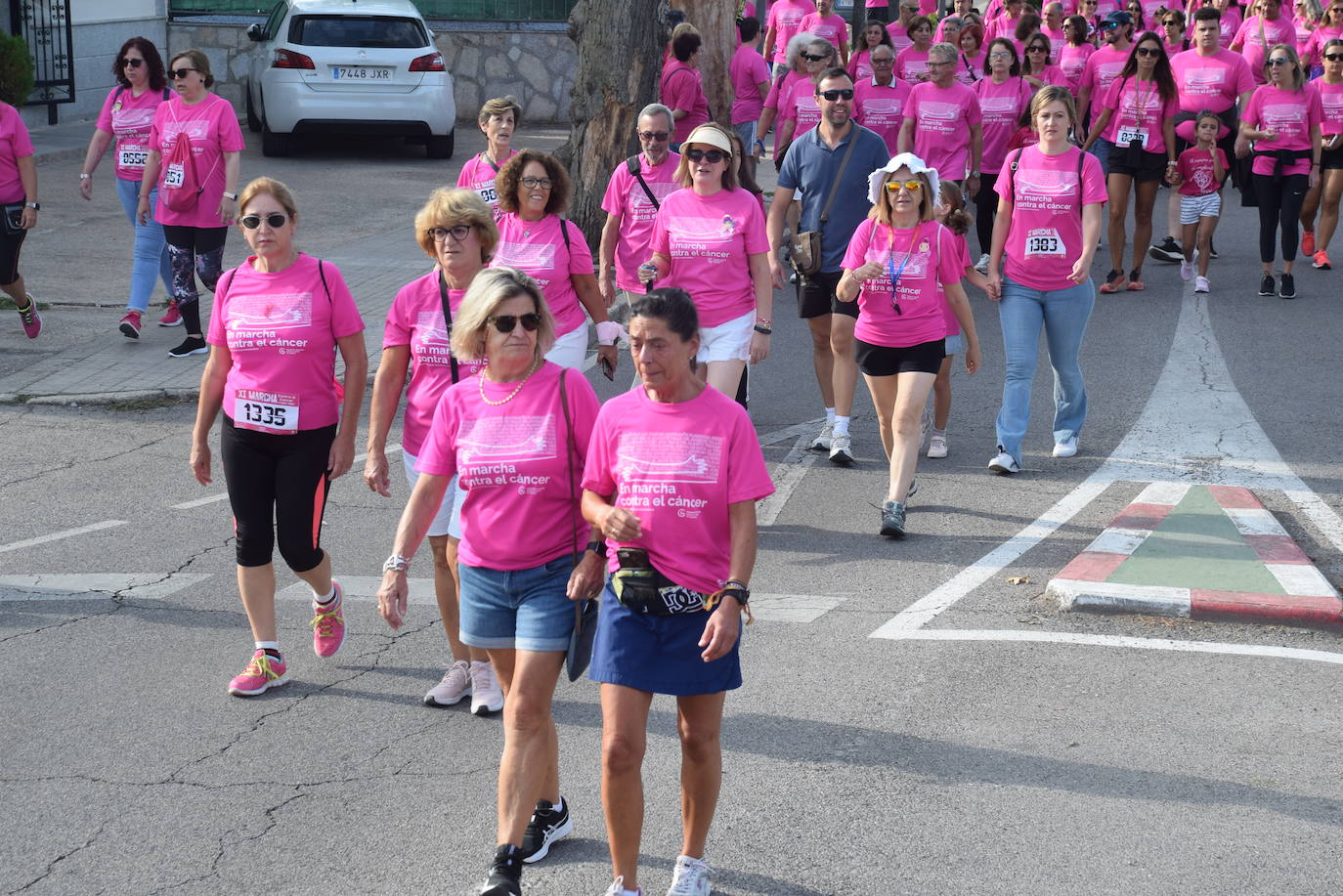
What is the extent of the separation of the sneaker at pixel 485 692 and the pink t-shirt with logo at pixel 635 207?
3381 mm

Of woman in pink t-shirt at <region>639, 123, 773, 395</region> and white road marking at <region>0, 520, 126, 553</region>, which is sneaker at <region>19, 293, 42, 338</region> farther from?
woman in pink t-shirt at <region>639, 123, 773, 395</region>

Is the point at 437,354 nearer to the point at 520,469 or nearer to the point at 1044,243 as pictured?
the point at 520,469

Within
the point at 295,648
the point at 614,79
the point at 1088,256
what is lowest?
the point at 295,648

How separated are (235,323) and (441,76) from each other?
1431 cm

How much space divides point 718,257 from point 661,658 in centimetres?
394

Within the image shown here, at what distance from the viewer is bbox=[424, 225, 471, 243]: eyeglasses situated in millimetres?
5723

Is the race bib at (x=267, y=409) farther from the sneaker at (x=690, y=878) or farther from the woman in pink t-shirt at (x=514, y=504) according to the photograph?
the sneaker at (x=690, y=878)

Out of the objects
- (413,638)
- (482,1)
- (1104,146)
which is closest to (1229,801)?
(413,638)

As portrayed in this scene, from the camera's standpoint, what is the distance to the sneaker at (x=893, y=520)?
7.89 meters

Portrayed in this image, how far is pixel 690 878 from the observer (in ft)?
14.5

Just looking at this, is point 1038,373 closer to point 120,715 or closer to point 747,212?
point 747,212

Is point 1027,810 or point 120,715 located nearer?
point 1027,810

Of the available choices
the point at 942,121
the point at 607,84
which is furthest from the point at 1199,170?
the point at 607,84

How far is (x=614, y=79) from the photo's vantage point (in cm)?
→ 1405
